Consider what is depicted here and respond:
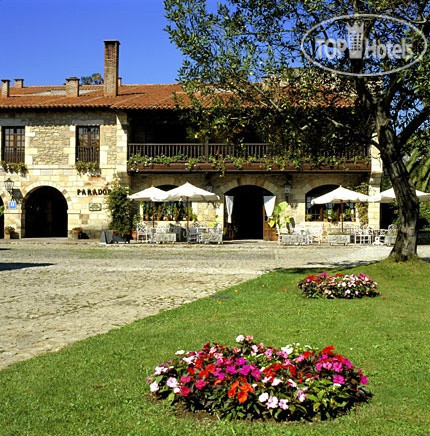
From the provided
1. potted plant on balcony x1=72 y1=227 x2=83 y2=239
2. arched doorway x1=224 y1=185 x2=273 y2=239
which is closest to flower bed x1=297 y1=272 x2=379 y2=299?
potted plant on balcony x1=72 y1=227 x2=83 y2=239

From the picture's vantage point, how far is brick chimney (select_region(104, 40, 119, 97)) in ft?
89.4

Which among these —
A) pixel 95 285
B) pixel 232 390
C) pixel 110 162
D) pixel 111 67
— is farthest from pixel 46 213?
pixel 232 390

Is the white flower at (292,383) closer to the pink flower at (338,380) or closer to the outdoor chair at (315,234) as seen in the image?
the pink flower at (338,380)

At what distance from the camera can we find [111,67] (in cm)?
2777

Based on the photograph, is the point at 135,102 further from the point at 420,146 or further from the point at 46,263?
the point at 420,146

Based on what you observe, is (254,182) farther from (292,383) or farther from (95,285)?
(292,383)

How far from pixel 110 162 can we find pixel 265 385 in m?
23.8

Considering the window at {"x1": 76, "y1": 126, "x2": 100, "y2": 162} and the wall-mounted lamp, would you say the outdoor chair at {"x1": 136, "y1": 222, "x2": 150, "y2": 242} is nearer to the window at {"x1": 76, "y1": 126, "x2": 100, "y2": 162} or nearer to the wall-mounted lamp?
the window at {"x1": 76, "y1": 126, "x2": 100, "y2": 162}

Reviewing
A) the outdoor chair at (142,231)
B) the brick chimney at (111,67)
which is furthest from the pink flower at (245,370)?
the brick chimney at (111,67)

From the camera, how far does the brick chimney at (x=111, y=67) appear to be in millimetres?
27234

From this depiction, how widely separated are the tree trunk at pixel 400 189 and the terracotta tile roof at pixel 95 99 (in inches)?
546

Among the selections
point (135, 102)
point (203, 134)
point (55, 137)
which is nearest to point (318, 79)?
point (203, 134)

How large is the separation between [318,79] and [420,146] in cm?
306

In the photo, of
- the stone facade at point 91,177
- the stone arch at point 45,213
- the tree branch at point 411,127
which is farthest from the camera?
the stone arch at point 45,213
